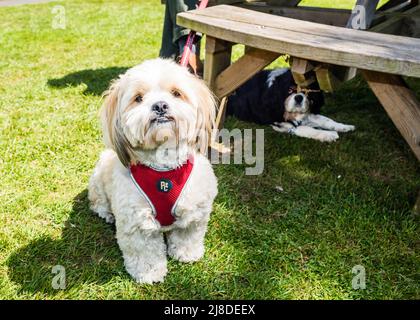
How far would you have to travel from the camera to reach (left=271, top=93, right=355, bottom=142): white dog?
4.30 m

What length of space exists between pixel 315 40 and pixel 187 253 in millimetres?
1609

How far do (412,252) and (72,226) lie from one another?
2400 millimetres

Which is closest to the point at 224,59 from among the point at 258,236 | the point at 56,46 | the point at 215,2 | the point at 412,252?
the point at 215,2

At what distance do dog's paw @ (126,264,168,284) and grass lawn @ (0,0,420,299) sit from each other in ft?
0.16

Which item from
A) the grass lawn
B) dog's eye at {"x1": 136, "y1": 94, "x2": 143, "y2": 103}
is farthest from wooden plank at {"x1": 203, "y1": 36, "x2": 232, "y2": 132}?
dog's eye at {"x1": 136, "y1": 94, "x2": 143, "y2": 103}

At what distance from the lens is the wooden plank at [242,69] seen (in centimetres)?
317

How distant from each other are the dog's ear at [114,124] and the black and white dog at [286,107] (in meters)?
2.37

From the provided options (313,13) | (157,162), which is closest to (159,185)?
(157,162)

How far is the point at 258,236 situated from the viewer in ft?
9.78

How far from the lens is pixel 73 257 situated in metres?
2.83

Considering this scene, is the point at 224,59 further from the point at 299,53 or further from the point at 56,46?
the point at 56,46
